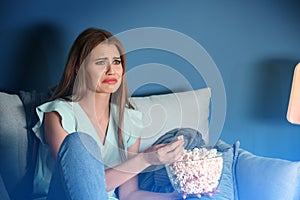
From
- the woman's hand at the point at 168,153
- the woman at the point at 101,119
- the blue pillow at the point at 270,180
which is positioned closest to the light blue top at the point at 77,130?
the woman at the point at 101,119

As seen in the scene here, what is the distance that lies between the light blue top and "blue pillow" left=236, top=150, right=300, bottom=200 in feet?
1.47

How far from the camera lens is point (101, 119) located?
1753 mm

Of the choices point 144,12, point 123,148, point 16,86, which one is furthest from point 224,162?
point 16,86

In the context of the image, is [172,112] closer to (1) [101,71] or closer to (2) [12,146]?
(1) [101,71]

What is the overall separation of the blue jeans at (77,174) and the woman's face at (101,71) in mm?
391

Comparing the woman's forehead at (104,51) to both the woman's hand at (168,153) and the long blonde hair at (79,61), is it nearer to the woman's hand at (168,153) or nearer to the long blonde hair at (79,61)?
the long blonde hair at (79,61)

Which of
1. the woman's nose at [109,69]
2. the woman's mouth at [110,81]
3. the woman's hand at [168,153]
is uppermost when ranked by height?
the woman's nose at [109,69]

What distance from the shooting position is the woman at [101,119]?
159 cm

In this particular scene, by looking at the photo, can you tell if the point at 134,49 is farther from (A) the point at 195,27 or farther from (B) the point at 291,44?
(B) the point at 291,44

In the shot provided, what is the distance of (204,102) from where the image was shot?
203cm

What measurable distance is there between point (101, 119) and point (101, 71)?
0.18 metres

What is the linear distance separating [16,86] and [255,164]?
40.7 inches

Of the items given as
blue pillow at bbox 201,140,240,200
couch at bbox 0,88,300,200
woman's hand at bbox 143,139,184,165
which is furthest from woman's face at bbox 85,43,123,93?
blue pillow at bbox 201,140,240,200

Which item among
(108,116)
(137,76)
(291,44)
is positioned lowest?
(108,116)
